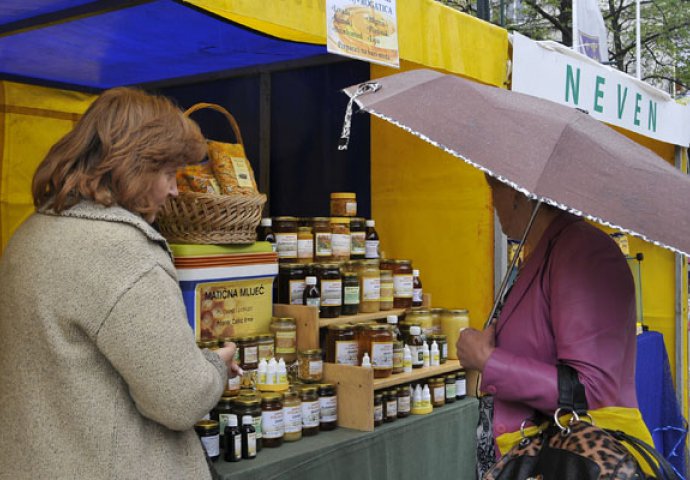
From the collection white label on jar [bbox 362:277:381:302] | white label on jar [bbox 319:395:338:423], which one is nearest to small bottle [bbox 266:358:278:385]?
white label on jar [bbox 319:395:338:423]

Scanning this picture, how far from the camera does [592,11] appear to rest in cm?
659

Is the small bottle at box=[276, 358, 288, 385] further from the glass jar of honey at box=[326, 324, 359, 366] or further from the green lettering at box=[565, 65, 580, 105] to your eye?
the green lettering at box=[565, 65, 580, 105]

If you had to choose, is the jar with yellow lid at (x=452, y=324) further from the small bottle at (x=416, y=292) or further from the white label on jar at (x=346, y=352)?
the white label on jar at (x=346, y=352)

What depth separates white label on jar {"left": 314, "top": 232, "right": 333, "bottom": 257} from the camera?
335 centimetres

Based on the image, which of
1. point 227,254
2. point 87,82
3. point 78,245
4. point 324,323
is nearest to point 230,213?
point 227,254

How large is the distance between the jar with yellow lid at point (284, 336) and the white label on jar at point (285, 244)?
1.05 ft

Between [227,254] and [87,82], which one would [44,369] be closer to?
[227,254]

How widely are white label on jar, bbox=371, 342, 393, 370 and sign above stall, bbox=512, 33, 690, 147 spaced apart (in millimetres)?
1487

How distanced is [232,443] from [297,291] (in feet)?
2.63

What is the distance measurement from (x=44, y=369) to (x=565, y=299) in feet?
3.96

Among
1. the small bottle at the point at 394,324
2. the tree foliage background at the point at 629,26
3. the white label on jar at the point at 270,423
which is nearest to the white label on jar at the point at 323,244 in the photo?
the small bottle at the point at 394,324

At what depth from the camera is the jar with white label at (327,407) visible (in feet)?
9.78

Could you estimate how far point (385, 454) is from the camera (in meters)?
3.08

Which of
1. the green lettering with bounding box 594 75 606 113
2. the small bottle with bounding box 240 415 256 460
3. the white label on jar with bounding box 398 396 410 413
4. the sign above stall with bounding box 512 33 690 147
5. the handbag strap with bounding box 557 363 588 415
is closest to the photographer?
the handbag strap with bounding box 557 363 588 415
